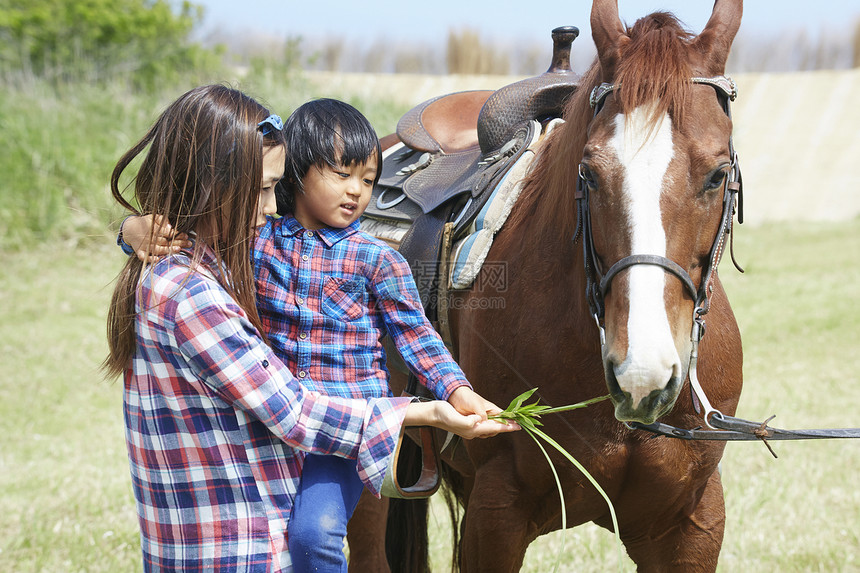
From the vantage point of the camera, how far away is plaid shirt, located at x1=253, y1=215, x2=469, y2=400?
1.69m

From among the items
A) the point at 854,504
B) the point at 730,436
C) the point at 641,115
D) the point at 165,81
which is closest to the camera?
the point at 641,115

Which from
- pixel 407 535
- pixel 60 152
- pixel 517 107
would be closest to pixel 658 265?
pixel 517 107

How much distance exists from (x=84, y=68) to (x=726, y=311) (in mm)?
14241

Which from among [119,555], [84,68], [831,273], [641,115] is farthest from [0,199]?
[831,273]

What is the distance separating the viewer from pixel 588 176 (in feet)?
5.34

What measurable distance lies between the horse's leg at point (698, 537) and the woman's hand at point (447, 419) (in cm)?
83

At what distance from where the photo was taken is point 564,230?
6.36 ft

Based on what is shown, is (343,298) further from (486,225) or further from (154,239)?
(486,225)

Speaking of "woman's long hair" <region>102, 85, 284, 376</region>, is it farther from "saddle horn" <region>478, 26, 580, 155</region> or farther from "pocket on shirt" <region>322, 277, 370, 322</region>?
"saddle horn" <region>478, 26, 580, 155</region>

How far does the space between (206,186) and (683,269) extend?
980 mm

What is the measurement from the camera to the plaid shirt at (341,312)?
1694 mm

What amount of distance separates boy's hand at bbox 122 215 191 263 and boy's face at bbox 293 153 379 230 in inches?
13.7

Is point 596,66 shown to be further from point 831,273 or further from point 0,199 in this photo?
point 0,199

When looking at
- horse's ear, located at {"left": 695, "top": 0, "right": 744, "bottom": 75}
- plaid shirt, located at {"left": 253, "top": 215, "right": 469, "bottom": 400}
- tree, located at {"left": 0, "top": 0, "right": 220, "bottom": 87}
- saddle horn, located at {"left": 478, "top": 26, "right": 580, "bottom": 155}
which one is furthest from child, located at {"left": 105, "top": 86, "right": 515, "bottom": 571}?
tree, located at {"left": 0, "top": 0, "right": 220, "bottom": 87}
